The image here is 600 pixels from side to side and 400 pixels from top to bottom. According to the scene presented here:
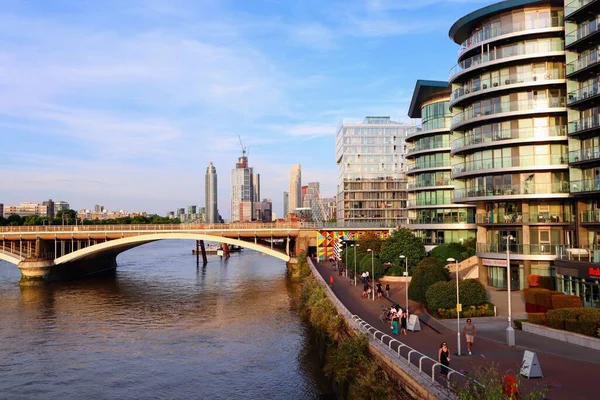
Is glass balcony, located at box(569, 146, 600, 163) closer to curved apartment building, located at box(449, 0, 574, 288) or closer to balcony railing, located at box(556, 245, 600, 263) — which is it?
curved apartment building, located at box(449, 0, 574, 288)

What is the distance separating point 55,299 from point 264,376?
4208cm

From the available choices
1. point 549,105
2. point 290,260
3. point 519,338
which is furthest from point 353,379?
point 290,260

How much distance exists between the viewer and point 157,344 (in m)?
40.2

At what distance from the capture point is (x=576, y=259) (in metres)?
36.4

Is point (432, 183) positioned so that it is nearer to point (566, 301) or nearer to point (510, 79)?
point (510, 79)

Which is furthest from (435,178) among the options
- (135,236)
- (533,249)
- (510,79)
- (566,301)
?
(135,236)

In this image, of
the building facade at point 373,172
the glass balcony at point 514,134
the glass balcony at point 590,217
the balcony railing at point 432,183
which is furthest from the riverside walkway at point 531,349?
the building facade at point 373,172

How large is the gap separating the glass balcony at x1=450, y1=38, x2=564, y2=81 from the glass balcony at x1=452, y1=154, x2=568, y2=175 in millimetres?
8660

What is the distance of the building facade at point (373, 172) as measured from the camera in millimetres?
129625

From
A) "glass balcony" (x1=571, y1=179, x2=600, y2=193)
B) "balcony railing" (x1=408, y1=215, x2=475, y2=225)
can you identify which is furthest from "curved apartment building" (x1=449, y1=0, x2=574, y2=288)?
"balcony railing" (x1=408, y1=215, x2=475, y2=225)

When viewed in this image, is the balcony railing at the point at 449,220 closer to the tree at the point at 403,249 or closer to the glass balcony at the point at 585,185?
the tree at the point at 403,249

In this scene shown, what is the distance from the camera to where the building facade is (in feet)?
425

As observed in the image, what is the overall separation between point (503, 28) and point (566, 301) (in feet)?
86.8

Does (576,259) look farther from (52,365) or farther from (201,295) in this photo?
(201,295)
